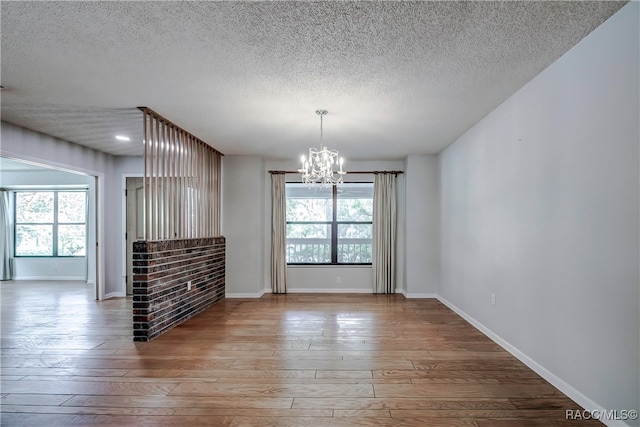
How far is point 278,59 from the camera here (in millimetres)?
2592

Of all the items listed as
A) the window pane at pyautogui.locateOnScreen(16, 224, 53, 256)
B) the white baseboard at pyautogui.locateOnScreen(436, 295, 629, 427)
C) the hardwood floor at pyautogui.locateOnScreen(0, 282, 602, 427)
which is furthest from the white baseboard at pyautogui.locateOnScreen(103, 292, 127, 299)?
the white baseboard at pyautogui.locateOnScreen(436, 295, 629, 427)

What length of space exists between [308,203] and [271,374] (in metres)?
4.12

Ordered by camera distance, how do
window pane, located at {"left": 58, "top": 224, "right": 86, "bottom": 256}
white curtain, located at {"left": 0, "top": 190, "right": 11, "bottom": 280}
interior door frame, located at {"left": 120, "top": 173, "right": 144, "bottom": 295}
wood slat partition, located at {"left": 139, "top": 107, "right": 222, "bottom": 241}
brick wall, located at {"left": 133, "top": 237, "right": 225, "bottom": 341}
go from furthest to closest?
window pane, located at {"left": 58, "top": 224, "right": 86, "bottom": 256} → white curtain, located at {"left": 0, "top": 190, "right": 11, "bottom": 280} → interior door frame, located at {"left": 120, "top": 173, "right": 144, "bottom": 295} → wood slat partition, located at {"left": 139, "top": 107, "right": 222, "bottom": 241} → brick wall, located at {"left": 133, "top": 237, "right": 225, "bottom": 341}

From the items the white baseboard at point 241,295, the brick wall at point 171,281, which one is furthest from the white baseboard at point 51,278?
the brick wall at point 171,281

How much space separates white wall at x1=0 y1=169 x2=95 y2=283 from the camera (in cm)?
791

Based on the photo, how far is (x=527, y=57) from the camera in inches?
99.9

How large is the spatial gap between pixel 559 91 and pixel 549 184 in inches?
26.7

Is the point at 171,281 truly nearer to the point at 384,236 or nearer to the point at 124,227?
the point at 124,227

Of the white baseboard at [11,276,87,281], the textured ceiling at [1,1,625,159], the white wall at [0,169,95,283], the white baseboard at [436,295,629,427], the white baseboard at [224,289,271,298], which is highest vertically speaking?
the textured ceiling at [1,1,625,159]

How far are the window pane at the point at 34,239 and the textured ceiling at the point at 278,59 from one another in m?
5.28

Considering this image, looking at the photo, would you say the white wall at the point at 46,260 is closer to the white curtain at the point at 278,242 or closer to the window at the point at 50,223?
the window at the point at 50,223

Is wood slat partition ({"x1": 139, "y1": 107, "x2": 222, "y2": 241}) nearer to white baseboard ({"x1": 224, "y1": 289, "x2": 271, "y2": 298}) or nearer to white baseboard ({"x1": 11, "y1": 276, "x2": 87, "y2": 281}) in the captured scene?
white baseboard ({"x1": 224, "y1": 289, "x2": 271, "y2": 298})

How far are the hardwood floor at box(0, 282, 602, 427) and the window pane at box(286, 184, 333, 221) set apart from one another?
2.33 meters

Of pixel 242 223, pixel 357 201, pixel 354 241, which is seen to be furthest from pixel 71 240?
pixel 357 201
